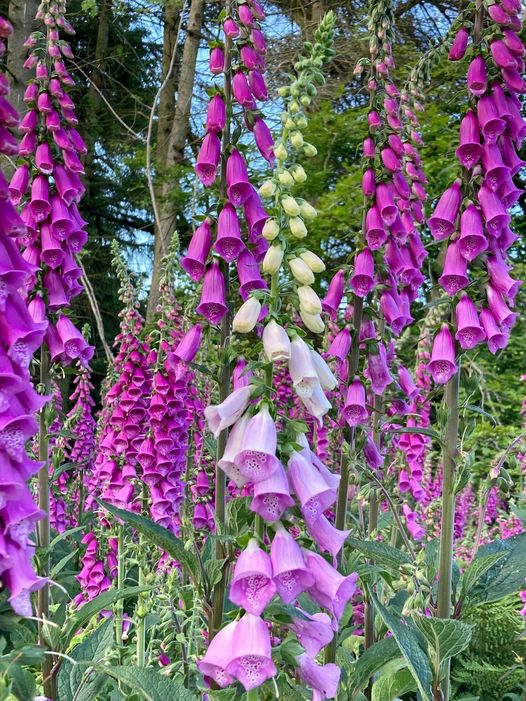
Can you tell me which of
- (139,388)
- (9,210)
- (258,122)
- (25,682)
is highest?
(258,122)

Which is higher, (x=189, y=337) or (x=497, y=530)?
(x=189, y=337)

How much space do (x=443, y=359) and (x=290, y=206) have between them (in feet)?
3.45

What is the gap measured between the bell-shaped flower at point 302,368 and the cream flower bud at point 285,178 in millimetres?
343

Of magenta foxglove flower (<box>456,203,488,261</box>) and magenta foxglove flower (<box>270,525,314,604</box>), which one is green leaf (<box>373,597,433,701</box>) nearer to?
magenta foxglove flower (<box>270,525,314,604</box>)

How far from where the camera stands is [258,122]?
251cm

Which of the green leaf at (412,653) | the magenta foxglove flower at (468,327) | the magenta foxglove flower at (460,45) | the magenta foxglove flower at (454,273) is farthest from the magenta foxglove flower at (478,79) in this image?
the green leaf at (412,653)

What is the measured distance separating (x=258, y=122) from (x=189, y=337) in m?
0.79

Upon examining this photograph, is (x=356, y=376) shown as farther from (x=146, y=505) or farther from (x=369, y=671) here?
(x=146, y=505)

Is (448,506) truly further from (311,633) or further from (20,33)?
(20,33)

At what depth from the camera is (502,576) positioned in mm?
2270

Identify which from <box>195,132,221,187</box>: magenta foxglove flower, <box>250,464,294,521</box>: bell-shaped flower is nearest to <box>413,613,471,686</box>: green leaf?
<box>250,464,294,521</box>: bell-shaped flower

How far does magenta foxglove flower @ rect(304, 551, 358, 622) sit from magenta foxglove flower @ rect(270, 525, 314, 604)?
0.03 m

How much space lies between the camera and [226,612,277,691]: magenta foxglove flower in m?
1.44

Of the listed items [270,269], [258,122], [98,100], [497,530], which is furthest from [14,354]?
[98,100]
